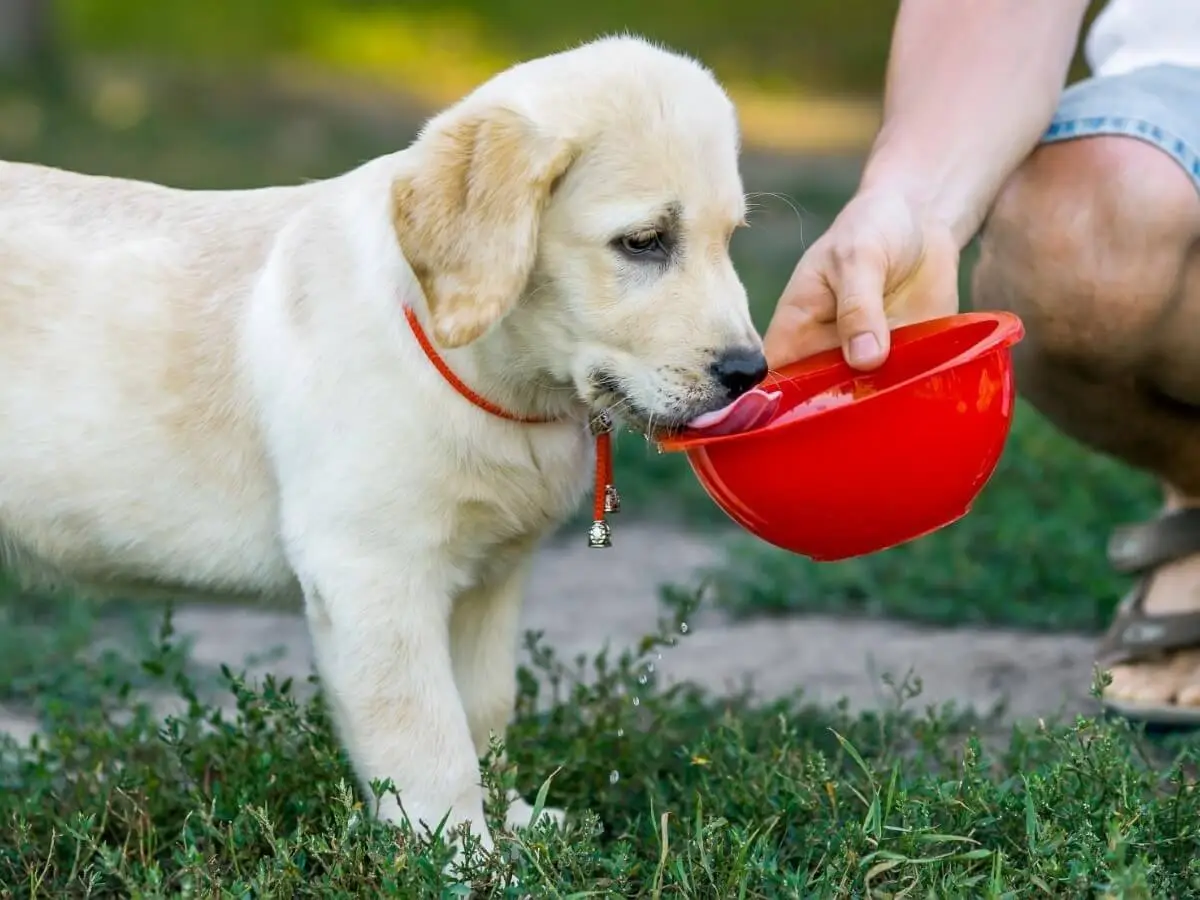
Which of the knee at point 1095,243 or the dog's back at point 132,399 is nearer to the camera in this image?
the dog's back at point 132,399

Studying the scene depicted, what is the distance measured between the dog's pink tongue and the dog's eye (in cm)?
23

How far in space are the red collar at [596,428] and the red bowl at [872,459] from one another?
17cm

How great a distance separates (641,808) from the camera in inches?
108

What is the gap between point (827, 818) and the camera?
2.47 m

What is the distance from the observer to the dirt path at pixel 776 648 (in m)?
3.44

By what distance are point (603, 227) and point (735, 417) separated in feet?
1.02

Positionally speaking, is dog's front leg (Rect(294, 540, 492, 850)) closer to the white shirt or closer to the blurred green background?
the blurred green background

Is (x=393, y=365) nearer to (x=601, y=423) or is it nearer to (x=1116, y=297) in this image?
(x=601, y=423)

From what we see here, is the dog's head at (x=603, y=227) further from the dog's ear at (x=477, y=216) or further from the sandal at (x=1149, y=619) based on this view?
the sandal at (x=1149, y=619)

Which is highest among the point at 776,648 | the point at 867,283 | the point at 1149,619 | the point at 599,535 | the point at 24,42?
the point at 867,283

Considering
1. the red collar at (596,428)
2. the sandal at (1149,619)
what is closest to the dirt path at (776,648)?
the sandal at (1149,619)

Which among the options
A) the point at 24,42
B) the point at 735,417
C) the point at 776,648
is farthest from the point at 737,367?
the point at 24,42

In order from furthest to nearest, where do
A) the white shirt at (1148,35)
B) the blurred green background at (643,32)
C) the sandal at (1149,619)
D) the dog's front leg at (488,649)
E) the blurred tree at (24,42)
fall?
the blurred tree at (24,42)
the blurred green background at (643,32)
the white shirt at (1148,35)
the sandal at (1149,619)
the dog's front leg at (488,649)

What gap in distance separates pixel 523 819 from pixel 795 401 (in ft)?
2.52
